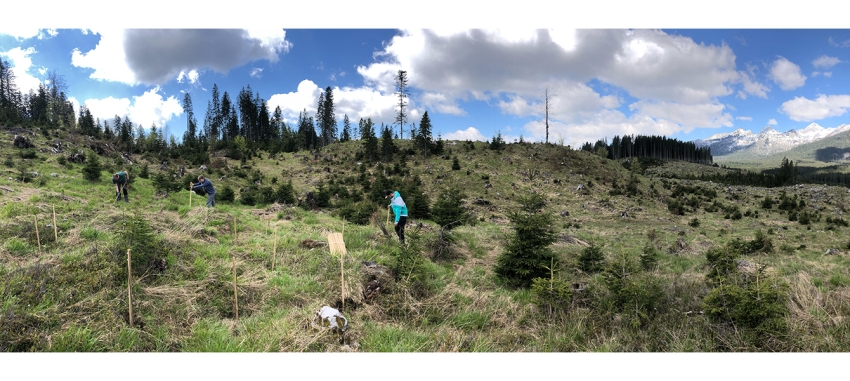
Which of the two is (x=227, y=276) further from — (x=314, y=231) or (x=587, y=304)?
(x=587, y=304)

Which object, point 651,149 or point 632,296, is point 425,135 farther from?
point 651,149

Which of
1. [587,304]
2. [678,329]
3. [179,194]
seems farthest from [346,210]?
[678,329]

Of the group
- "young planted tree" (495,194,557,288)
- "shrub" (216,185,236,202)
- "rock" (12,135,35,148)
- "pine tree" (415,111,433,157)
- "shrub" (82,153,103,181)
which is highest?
"pine tree" (415,111,433,157)

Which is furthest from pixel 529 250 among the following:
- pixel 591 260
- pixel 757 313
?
pixel 757 313

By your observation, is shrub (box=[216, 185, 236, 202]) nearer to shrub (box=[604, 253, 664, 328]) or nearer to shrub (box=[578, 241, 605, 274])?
shrub (box=[578, 241, 605, 274])

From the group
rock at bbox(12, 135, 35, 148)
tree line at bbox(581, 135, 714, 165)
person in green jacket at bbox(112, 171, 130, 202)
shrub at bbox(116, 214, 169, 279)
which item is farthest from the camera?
tree line at bbox(581, 135, 714, 165)

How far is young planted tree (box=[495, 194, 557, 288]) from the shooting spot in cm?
820

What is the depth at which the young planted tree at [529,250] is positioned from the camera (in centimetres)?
820

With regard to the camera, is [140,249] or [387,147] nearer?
[140,249]

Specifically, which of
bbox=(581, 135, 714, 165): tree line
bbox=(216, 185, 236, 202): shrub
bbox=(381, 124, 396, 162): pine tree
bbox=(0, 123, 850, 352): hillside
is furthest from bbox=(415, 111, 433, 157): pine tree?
bbox=(581, 135, 714, 165): tree line

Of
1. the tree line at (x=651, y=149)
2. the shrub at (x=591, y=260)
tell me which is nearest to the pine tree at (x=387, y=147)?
the shrub at (x=591, y=260)

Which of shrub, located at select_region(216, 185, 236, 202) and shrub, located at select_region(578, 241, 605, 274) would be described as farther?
shrub, located at select_region(216, 185, 236, 202)

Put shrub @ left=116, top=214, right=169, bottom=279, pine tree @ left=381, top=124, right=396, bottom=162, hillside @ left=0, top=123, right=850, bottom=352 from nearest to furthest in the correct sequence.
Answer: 1. hillside @ left=0, top=123, right=850, bottom=352
2. shrub @ left=116, top=214, right=169, bottom=279
3. pine tree @ left=381, top=124, right=396, bottom=162

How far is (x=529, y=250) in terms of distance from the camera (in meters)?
8.37
